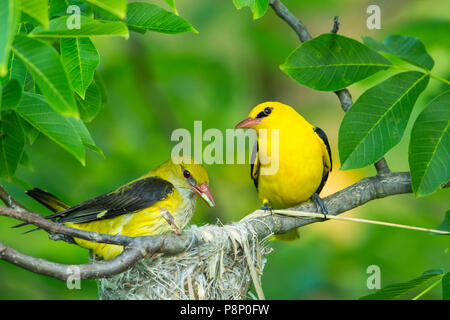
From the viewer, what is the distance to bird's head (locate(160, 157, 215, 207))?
4.26 metres

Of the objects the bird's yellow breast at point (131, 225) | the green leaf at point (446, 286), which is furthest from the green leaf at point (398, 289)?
the bird's yellow breast at point (131, 225)

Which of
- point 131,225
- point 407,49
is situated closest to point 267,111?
point 131,225

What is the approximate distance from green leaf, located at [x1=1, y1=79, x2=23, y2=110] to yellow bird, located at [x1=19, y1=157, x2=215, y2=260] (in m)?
1.63

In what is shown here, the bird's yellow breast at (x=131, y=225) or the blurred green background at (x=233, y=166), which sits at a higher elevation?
the blurred green background at (x=233, y=166)

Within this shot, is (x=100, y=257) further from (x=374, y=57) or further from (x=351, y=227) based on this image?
(x=351, y=227)

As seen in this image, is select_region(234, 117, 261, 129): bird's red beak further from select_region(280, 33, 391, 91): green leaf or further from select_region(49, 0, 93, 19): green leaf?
select_region(49, 0, 93, 19): green leaf

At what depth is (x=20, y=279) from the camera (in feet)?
16.4

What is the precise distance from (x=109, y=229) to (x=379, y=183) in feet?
6.39

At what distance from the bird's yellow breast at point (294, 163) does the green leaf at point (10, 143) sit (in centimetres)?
216

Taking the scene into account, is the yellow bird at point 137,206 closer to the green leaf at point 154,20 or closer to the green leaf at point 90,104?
the green leaf at point 90,104

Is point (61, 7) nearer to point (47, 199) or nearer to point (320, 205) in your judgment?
point (47, 199)

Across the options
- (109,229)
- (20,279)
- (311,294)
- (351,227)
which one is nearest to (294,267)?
(311,294)

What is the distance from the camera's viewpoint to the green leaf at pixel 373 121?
2.84 m

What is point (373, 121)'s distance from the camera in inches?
112
